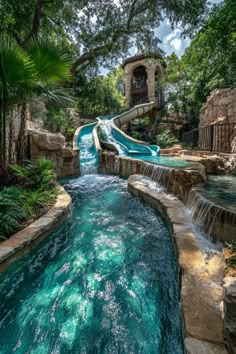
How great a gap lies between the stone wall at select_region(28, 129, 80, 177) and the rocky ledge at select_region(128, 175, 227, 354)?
514 centimetres

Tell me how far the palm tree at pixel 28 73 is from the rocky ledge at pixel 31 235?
164 cm

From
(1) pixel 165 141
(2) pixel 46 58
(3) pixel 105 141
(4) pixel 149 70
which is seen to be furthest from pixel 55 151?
(4) pixel 149 70

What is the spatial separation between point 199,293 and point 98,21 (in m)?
11.9

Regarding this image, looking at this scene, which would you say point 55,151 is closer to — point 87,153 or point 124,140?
point 87,153

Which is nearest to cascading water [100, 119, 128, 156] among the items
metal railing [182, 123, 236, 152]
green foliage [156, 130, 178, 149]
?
green foliage [156, 130, 178, 149]

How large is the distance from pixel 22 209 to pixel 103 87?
19.2 meters

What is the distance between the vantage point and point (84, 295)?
2.27m

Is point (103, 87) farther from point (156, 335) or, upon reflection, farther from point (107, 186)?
point (156, 335)

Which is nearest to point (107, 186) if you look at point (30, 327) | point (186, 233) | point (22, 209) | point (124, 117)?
point (22, 209)

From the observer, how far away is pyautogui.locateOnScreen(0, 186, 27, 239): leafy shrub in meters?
3.04

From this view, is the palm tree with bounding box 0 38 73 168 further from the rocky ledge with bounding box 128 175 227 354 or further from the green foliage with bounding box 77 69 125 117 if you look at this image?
the green foliage with bounding box 77 69 125 117

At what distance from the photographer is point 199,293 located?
6.22 feet

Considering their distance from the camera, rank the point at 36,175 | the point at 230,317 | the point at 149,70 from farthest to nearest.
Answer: the point at 149,70
the point at 36,175
the point at 230,317

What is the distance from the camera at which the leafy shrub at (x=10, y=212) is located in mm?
3042
